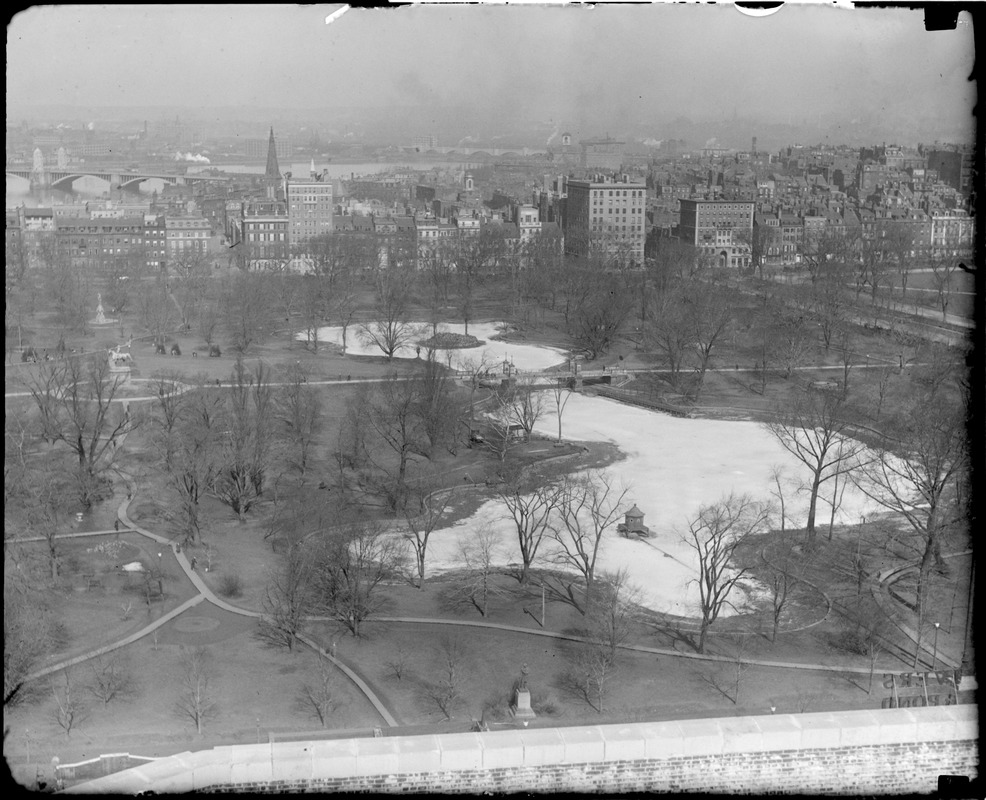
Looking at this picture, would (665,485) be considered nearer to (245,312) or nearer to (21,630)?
(21,630)

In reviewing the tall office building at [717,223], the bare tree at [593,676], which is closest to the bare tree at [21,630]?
the bare tree at [593,676]

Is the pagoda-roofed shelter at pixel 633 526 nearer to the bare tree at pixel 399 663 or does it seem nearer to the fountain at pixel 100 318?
the bare tree at pixel 399 663

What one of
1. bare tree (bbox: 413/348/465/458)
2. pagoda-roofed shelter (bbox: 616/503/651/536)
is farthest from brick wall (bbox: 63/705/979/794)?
bare tree (bbox: 413/348/465/458)

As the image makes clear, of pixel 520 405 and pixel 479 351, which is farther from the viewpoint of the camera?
pixel 479 351

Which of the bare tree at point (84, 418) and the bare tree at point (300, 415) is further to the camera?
the bare tree at point (300, 415)

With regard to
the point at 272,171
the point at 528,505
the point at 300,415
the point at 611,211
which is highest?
the point at 272,171

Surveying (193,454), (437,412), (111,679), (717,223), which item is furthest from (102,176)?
(111,679)
